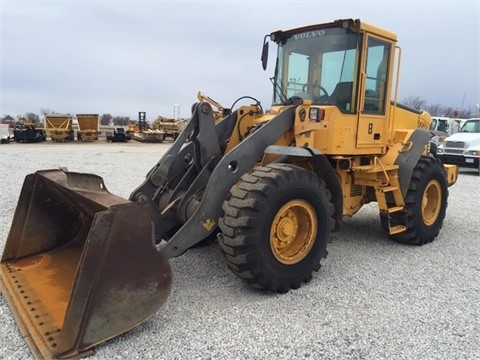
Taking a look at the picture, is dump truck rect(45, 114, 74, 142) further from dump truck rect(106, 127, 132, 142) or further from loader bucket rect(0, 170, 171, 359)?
loader bucket rect(0, 170, 171, 359)

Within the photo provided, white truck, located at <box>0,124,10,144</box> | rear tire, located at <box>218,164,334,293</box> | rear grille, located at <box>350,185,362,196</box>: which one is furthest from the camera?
white truck, located at <box>0,124,10,144</box>

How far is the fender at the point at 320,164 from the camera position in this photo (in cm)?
414

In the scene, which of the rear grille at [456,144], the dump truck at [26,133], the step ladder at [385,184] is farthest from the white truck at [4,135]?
the step ladder at [385,184]

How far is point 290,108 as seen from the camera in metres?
4.56

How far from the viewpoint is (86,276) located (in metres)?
2.86

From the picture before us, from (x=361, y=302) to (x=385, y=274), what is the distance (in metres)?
0.90

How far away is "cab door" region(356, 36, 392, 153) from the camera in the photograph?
503 centimetres

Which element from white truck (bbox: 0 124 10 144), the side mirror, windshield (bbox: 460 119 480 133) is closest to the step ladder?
the side mirror

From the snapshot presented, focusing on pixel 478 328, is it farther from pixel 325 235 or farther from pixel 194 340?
pixel 194 340

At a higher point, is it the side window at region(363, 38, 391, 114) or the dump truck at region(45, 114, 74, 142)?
the side window at region(363, 38, 391, 114)

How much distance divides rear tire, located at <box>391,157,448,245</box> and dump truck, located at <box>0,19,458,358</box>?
18 mm

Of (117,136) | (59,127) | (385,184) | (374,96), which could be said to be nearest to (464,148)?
(385,184)

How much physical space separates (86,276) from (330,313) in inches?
80.4

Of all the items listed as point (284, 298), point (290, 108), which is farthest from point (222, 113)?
point (284, 298)
